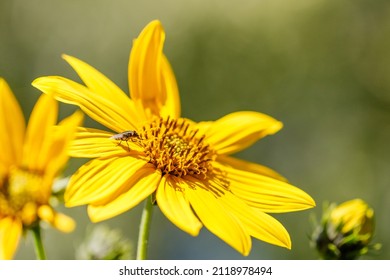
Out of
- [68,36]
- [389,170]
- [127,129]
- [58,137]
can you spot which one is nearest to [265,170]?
[127,129]

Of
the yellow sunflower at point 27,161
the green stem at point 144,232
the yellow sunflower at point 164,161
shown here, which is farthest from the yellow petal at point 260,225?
the yellow sunflower at point 27,161

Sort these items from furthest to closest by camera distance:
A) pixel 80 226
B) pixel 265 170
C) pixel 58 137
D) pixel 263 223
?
1. pixel 80 226
2. pixel 265 170
3. pixel 263 223
4. pixel 58 137

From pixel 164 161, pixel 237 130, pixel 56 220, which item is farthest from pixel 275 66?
pixel 56 220

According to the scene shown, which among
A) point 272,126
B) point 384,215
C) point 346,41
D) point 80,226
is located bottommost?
point 80,226

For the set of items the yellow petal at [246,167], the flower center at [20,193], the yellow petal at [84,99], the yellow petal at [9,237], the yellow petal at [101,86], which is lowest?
the yellow petal at [9,237]

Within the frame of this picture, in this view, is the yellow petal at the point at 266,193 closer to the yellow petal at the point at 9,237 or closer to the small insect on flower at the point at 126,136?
the small insect on flower at the point at 126,136

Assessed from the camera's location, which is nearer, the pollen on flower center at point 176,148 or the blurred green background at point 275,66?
the pollen on flower center at point 176,148

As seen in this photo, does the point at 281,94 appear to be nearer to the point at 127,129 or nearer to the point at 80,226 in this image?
the point at 80,226
